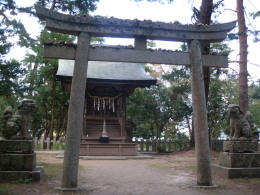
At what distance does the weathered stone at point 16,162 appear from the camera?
7070 millimetres

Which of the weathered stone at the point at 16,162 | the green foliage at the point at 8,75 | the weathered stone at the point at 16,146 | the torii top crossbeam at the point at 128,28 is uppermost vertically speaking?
the torii top crossbeam at the point at 128,28

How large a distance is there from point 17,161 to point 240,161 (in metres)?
6.31

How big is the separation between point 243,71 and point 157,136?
41.8 feet

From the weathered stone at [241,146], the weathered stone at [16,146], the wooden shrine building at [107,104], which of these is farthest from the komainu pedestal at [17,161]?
the wooden shrine building at [107,104]

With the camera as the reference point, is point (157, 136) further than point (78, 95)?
Yes

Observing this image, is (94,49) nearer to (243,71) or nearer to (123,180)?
(123,180)

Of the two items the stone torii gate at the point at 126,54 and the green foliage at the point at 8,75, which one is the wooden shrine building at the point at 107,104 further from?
the stone torii gate at the point at 126,54

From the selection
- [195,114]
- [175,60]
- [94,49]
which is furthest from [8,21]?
[195,114]

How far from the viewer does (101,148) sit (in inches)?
643

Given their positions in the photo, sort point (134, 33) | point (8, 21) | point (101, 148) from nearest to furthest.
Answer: point (134, 33), point (8, 21), point (101, 148)

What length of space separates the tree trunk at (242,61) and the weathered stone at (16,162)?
30.1 ft

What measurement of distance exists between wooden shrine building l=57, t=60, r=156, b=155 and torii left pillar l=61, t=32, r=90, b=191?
962 centimetres

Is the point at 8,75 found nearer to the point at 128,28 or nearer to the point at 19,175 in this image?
the point at 19,175

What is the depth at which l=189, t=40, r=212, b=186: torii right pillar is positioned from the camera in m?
6.72
